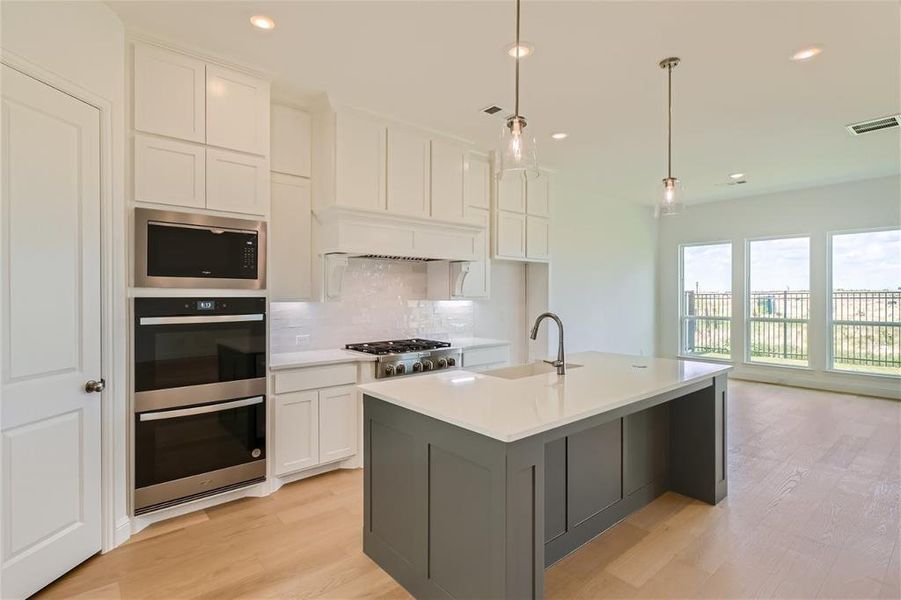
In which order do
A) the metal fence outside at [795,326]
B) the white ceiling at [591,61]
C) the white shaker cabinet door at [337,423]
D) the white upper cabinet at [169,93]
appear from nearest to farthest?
the white ceiling at [591,61], the white upper cabinet at [169,93], the white shaker cabinet door at [337,423], the metal fence outside at [795,326]

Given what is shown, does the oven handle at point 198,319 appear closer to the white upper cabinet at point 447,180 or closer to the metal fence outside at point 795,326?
the white upper cabinet at point 447,180

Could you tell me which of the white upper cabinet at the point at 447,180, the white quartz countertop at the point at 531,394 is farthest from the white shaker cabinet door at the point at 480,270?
the white quartz countertop at the point at 531,394

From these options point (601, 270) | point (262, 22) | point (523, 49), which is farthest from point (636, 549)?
point (601, 270)

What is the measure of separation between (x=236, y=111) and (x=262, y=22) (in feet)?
2.17

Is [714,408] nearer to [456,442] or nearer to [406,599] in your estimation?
[456,442]

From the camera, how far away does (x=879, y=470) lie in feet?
11.6

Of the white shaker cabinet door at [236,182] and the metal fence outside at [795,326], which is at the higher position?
the white shaker cabinet door at [236,182]

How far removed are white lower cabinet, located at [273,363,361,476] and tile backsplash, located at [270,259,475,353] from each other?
56 centimetres

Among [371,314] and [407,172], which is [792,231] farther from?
[371,314]

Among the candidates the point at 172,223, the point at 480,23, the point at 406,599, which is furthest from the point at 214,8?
the point at 406,599

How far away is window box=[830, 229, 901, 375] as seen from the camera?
5996 millimetres

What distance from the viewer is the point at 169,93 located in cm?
271

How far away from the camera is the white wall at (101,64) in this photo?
203 cm

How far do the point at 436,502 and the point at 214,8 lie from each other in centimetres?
273
